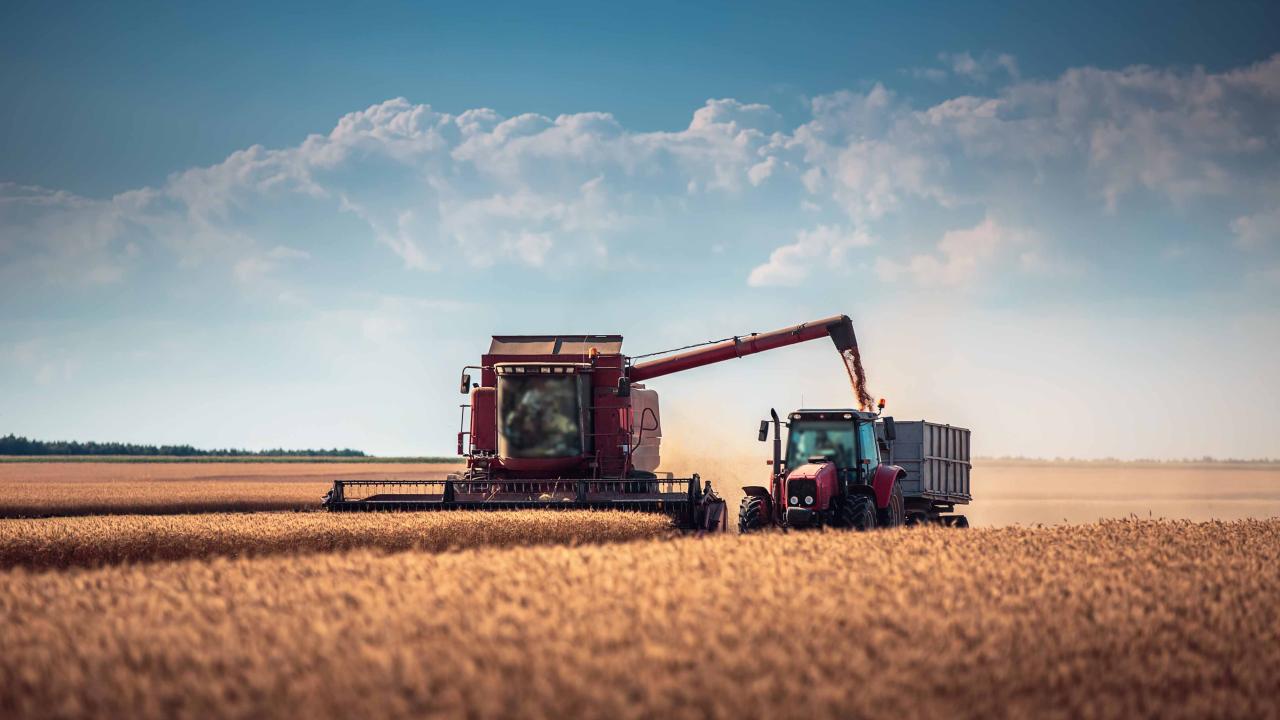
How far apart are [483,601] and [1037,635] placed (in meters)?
3.65

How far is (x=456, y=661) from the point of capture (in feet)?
20.4

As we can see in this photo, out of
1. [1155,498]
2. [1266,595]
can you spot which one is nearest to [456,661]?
[1266,595]

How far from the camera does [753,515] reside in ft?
54.2

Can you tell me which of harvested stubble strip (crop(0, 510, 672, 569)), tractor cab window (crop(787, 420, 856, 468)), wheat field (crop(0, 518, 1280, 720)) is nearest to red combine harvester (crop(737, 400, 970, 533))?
tractor cab window (crop(787, 420, 856, 468))

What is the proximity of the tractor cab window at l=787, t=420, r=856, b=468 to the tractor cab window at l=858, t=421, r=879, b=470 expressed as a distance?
129 mm

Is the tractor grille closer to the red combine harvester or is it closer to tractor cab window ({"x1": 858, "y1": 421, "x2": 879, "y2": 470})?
the red combine harvester

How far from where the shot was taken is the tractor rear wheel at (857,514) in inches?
623

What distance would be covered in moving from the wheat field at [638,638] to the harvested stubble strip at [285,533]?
227 inches

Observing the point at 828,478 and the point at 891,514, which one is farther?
the point at 891,514

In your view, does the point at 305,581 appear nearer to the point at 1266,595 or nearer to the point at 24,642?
the point at 24,642

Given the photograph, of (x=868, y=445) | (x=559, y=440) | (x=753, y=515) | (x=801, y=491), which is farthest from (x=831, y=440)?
(x=559, y=440)

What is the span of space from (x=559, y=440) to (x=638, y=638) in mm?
13570

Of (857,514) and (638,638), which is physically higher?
(857,514)

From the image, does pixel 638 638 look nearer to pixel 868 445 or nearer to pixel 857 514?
pixel 857 514
